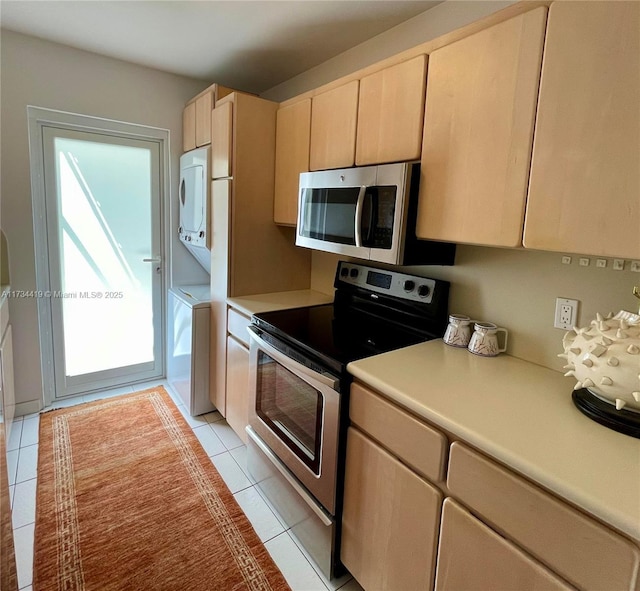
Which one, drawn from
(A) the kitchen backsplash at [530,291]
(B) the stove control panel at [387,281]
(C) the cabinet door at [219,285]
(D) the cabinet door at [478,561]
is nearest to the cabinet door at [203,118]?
(C) the cabinet door at [219,285]

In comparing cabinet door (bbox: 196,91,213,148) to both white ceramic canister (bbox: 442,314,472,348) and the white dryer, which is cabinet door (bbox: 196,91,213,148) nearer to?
the white dryer

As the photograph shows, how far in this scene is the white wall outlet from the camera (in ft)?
4.44

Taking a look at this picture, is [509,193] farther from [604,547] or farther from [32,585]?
[32,585]

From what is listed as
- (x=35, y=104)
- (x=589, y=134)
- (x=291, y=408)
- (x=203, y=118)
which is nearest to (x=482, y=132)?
(x=589, y=134)

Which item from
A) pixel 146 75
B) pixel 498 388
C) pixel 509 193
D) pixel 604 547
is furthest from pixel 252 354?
pixel 146 75

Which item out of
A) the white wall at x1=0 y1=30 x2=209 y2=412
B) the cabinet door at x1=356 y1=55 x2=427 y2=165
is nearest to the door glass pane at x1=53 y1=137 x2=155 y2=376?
the white wall at x1=0 y1=30 x2=209 y2=412

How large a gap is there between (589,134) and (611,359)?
58 centimetres

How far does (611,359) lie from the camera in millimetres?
964

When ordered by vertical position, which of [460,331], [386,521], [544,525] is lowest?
[386,521]

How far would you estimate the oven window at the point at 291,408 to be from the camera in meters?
1.58

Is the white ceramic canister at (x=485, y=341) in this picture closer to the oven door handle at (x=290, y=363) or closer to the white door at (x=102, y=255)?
the oven door handle at (x=290, y=363)

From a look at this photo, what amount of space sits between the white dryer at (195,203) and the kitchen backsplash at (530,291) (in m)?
1.54

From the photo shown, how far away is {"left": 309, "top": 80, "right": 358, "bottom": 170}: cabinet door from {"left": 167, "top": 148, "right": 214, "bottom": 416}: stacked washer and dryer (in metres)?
0.86

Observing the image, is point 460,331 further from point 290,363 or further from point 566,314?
point 290,363
